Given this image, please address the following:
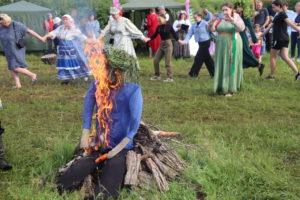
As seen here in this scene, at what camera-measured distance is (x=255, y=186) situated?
198 inches

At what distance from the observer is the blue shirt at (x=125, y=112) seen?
16.2 feet

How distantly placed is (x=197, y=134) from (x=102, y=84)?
220 cm

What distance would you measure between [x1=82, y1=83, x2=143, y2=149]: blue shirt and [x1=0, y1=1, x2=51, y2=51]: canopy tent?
52.7 feet

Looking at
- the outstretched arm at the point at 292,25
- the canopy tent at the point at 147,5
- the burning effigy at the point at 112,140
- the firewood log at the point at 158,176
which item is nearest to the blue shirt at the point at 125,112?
the burning effigy at the point at 112,140

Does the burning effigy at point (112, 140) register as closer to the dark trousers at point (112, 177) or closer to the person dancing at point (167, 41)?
the dark trousers at point (112, 177)

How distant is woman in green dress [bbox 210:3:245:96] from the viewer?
9602mm

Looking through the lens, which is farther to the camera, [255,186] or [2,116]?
[2,116]

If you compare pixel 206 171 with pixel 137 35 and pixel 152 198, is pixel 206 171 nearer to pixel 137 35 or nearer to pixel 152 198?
pixel 152 198

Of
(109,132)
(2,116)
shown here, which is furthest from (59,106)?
(109,132)

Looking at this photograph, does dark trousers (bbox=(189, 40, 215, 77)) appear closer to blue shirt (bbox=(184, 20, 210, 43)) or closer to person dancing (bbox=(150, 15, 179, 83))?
blue shirt (bbox=(184, 20, 210, 43))

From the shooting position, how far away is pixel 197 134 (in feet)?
22.4

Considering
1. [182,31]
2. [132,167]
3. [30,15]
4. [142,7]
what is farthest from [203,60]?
[30,15]

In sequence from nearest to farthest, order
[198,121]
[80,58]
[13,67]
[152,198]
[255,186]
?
[152,198]
[255,186]
[198,121]
[13,67]
[80,58]

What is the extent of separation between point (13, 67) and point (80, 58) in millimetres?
1524
